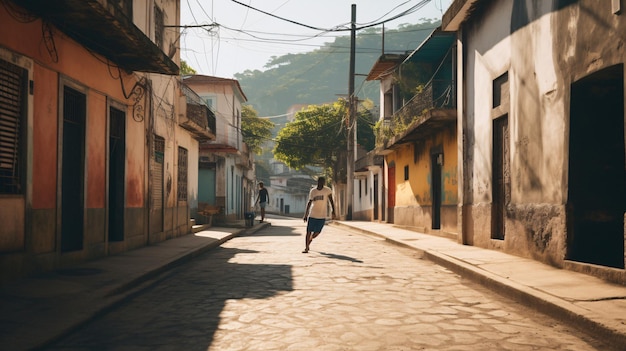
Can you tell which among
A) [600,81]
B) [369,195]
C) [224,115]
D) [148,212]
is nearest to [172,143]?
[148,212]

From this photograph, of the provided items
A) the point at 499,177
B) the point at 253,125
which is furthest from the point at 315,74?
the point at 499,177

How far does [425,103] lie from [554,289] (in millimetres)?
11418

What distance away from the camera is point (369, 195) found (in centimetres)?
3431

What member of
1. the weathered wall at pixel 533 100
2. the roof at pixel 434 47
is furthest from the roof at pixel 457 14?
the roof at pixel 434 47

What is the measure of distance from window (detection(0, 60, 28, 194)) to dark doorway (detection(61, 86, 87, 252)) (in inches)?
76.4

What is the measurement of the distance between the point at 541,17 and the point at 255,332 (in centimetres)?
703

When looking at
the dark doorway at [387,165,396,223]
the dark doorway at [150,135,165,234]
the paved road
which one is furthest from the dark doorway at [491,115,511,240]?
the dark doorway at [387,165,396,223]

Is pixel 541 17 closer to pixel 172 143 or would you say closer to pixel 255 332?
pixel 255 332

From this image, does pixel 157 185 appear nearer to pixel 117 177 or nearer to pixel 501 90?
pixel 117 177

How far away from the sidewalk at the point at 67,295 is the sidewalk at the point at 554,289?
441 centimetres

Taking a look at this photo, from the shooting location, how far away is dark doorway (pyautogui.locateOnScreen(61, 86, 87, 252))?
9.49 metres

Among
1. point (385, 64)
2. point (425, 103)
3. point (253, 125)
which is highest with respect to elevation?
point (253, 125)

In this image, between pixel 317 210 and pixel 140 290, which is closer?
pixel 140 290

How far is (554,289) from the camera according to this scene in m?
6.37
